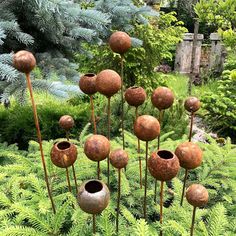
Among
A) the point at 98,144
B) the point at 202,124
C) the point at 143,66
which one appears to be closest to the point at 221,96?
the point at 202,124

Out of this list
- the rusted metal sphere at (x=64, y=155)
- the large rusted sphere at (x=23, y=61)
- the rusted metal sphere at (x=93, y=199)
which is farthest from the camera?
the rusted metal sphere at (x=64, y=155)

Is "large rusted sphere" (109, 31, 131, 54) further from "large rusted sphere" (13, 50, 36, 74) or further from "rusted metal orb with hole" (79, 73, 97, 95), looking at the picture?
"large rusted sphere" (13, 50, 36, 74)

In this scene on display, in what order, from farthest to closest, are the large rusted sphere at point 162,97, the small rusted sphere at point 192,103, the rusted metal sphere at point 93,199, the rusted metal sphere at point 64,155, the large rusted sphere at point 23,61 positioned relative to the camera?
the small rusted sphere at point 192,103 → the large rusted sphere at point 162,97 → the rusted metal sphere at point 64,155 → the large rusted sphere at point 23,61 → the rusted metal sphere at point 93,199

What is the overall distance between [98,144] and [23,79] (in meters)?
1.41

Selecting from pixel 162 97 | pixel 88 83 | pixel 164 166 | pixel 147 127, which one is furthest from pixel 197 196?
pixel 88 83

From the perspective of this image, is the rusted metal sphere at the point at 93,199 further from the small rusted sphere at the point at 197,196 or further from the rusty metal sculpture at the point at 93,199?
the small rusted sphere at the point at 197,196

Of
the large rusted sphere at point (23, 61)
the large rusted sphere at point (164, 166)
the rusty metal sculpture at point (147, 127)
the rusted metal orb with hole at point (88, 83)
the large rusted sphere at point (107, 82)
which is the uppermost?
the large rusted sphere at point (23, 61)

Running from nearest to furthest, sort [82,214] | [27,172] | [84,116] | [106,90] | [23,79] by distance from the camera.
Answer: [106,90] < [82,214] < [27,172] < [23,79] < [84,116]

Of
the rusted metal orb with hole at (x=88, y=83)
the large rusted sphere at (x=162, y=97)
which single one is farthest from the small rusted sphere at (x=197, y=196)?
the rusted metal orb with hole at (x=88, y=83)

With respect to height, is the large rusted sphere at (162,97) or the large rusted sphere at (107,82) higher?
the large rusted sphere at (107,82)

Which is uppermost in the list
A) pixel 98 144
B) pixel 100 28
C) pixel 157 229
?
pixel 98 144

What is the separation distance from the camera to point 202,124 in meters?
5.29

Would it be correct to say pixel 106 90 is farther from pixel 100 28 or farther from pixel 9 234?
pixel 100 28

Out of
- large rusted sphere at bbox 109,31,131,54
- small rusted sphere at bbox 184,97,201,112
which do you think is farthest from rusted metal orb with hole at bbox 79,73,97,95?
small rusted sphere at bbox 184,97,201,112
